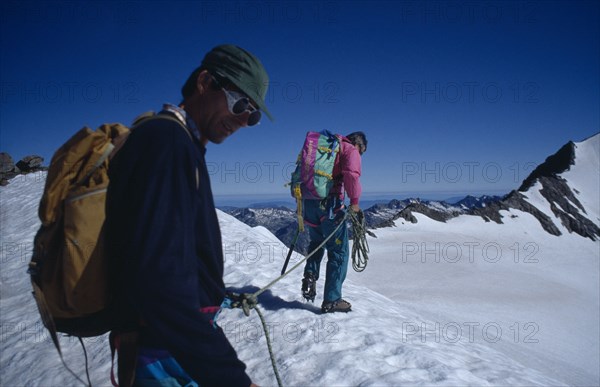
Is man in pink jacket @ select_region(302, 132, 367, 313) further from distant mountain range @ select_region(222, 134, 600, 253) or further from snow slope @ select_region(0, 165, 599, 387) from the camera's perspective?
distant mountain range @ select_region(222, 134, 600, 253)

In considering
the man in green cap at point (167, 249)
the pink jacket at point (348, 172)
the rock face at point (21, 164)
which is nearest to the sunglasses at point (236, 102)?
the man in green cap at point (167, 249)

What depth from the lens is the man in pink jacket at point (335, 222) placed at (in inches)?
221

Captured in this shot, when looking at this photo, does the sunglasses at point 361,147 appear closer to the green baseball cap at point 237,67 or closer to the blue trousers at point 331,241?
Result: the blue trousers at point 331,241

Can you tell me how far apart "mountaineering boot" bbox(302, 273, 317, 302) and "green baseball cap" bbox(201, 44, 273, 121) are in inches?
187

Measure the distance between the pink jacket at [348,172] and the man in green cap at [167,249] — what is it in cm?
400

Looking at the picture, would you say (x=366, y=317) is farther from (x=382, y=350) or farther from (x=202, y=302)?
(x=202, y=302)

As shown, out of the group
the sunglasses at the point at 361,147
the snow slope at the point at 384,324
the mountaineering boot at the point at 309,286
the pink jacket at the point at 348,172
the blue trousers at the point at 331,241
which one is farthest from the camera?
the sunglasses at the point at 361,147

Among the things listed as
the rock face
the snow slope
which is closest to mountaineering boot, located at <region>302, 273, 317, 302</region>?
the snow slope

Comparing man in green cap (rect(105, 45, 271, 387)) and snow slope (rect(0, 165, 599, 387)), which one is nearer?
man in green cap (rect(105, 45, 271, 387))

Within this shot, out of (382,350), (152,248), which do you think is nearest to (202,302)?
(152,248)

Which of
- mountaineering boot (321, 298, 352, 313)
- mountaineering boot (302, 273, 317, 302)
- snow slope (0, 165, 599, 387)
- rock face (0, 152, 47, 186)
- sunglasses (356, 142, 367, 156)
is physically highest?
rock face (0, 152, 47, 186)

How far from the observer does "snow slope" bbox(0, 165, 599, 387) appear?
4156 mm

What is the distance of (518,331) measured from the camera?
10.4 meters

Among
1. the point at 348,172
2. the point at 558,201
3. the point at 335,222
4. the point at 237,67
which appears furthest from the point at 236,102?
the point at 558,201
